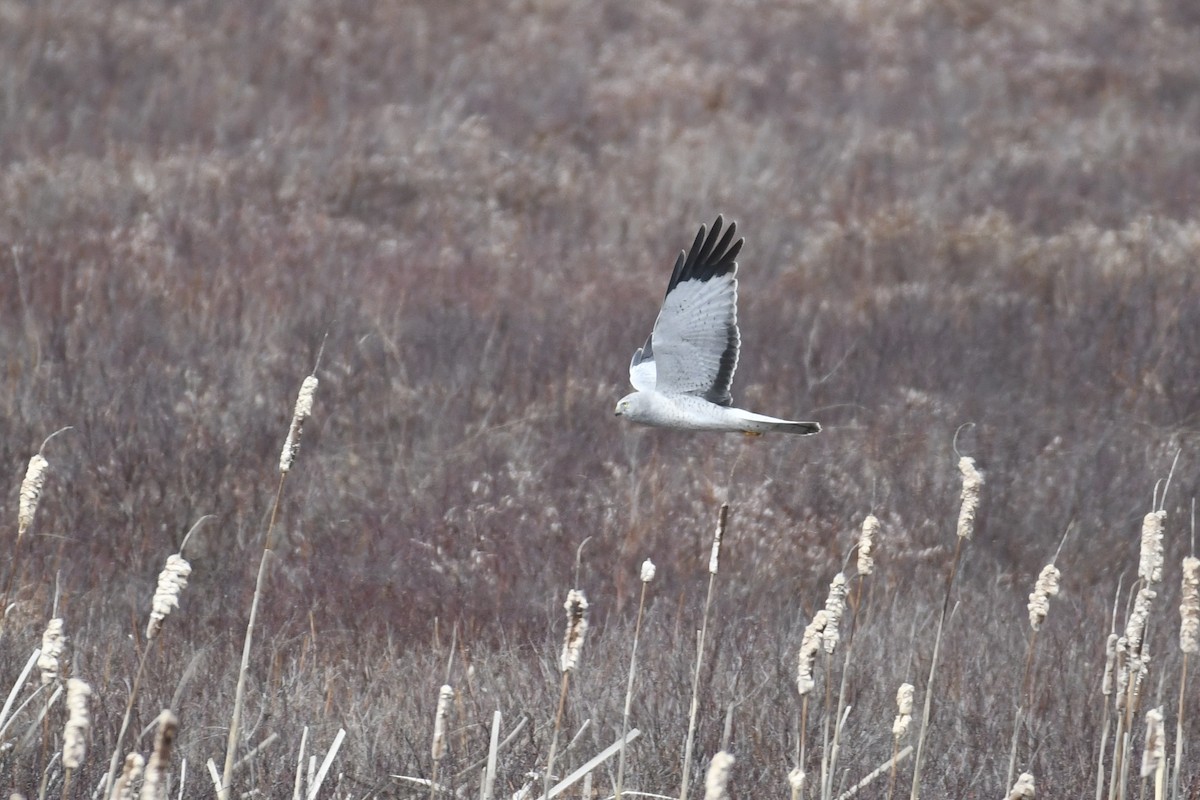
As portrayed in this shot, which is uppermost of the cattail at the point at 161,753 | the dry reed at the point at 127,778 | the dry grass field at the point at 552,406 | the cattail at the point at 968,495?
the cattail at the point at 968,495

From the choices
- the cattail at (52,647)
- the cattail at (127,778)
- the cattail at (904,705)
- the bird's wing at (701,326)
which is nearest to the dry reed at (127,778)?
the cattail at (127,778)

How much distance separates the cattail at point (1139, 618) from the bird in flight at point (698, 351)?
1545 millimetres

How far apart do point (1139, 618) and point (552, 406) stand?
3.84 m

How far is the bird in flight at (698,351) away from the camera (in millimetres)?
4062

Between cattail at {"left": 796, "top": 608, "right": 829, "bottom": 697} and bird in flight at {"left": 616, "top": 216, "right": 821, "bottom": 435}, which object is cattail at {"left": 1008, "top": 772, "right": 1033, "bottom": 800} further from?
bird in flight at {"left": 616, "top": 216, "right": 821, "bottom": 435}

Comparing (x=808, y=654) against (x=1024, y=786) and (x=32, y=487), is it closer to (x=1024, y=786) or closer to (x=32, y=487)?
(x=1024, y=786)

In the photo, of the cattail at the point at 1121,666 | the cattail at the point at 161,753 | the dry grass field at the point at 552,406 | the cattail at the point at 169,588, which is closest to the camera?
the cattail at the point at 161,753

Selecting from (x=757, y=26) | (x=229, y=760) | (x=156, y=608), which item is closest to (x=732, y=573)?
(x=229, y=760)

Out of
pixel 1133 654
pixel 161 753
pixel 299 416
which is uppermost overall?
pixel 299 416

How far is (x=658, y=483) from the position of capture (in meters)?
5.52

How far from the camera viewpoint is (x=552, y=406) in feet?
20.1

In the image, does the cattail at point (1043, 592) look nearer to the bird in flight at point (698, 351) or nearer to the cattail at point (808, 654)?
the cattail at point (808, 654)

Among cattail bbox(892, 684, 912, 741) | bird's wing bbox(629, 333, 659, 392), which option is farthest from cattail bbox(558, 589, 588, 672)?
bird's wing bbox(629, 333, 659, 392)

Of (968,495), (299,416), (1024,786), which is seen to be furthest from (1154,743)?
(299,416)
